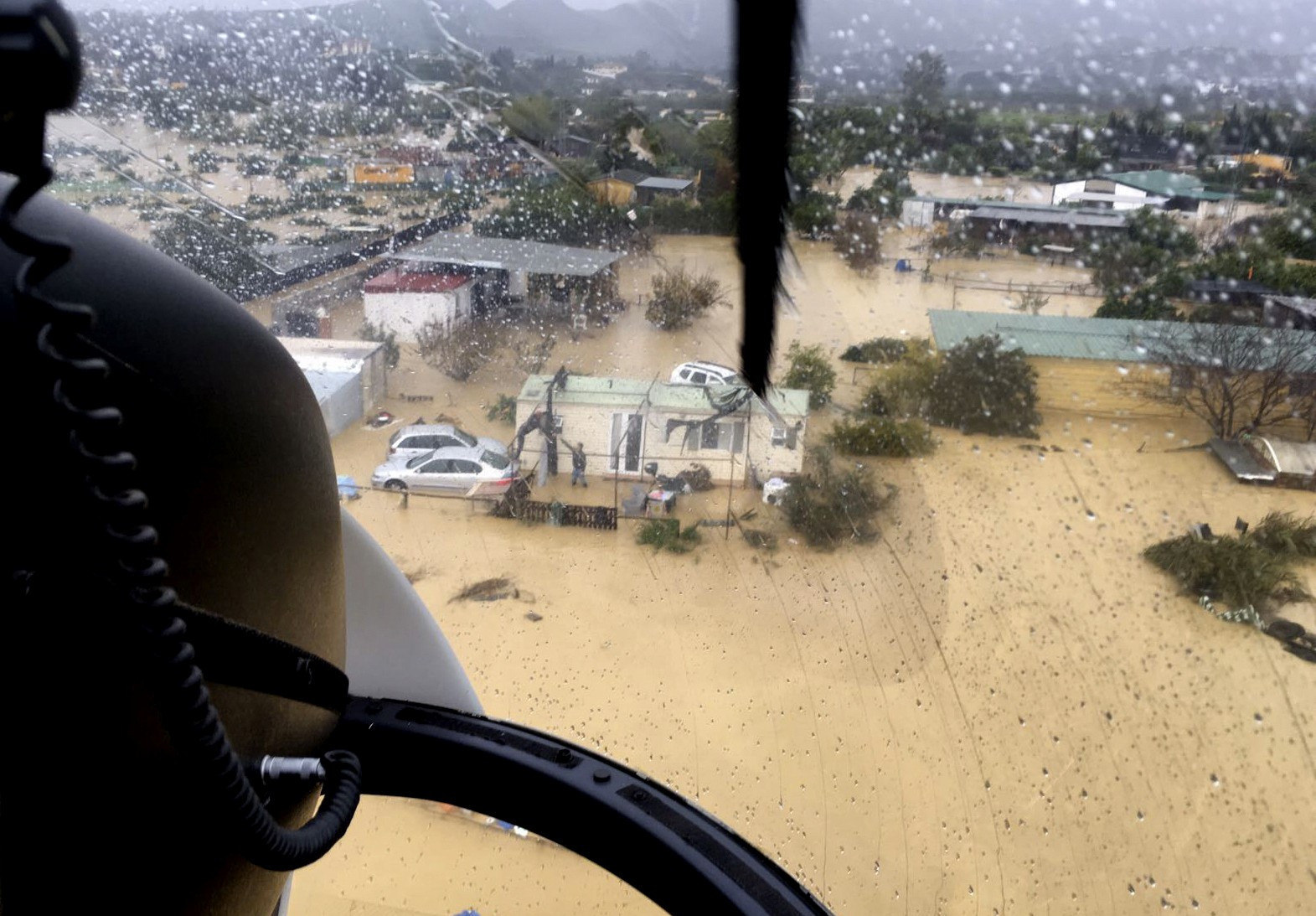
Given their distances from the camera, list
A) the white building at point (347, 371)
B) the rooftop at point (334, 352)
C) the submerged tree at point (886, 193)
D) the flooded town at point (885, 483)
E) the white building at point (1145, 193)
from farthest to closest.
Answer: the rooftop at point (334, 352)
the white building at point (347, 371)
the submerged tree at point (886, 193)
the white building at point (1145, 193)
the flooded town at point (885, 483)

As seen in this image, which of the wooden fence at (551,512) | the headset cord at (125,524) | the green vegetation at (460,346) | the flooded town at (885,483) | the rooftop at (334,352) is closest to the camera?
the headset cord at (125,524)

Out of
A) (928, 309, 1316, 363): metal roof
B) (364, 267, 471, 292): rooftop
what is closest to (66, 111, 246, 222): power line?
(364, 267, 471, 292): rooftop

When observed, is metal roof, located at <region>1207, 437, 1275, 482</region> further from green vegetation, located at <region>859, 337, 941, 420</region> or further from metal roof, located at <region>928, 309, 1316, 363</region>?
green vegetation, located at <region>859, 337, 941, 420</region>

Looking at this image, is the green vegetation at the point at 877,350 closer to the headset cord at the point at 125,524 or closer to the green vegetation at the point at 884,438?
the green vegetation at the point at 884,438

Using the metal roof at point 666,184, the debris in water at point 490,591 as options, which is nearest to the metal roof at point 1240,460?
the metal roof at point 666,184

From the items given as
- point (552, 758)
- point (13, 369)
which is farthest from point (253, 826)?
point (552, 758)

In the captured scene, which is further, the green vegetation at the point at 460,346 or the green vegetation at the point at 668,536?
the green vegetation at the point at 460,346
